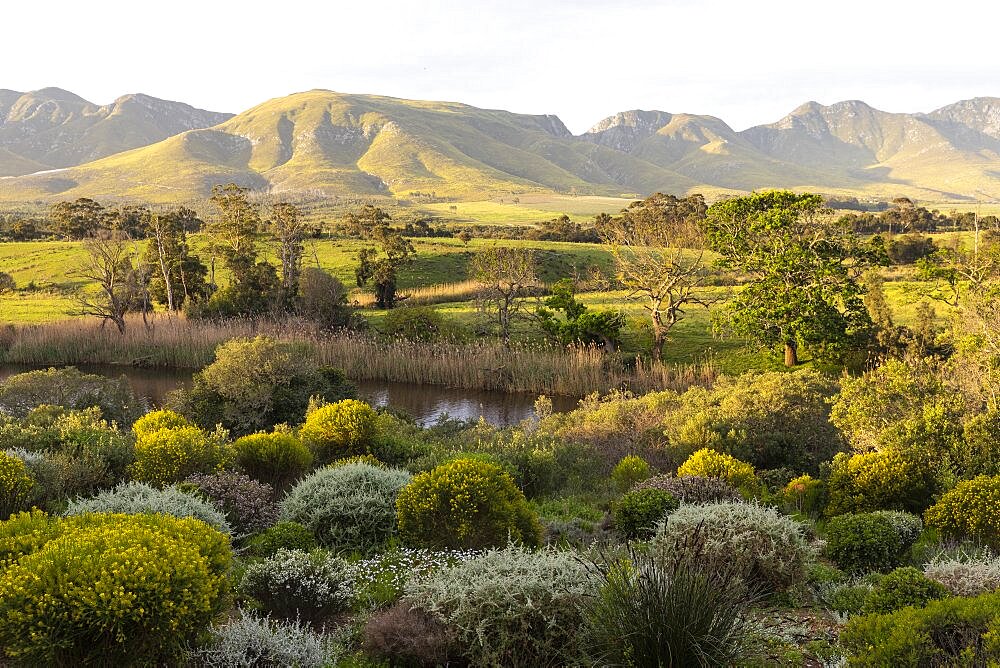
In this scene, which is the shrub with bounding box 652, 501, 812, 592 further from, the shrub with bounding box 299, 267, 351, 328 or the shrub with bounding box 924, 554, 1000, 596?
the shrub with bounding box 299, 267, 351, 328

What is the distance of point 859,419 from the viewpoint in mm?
11773

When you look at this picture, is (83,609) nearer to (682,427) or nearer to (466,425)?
(682,427)

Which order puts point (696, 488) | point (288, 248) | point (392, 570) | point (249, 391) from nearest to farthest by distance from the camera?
1. point (392, 570)
2. point (696, 488)
3. point (249, 391)
4. point (288, 248)

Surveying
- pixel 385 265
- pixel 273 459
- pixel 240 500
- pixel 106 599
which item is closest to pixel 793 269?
pixel 273 459

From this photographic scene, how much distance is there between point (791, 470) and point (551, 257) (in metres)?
35.3

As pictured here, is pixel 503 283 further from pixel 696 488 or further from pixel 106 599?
pixel 106 599

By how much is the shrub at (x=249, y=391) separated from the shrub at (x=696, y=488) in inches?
413

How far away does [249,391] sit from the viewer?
16625 mm

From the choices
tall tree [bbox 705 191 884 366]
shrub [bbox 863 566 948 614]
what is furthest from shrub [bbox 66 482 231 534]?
tall tree [bbox 705 191 884 366]

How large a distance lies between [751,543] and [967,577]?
1.77 meters

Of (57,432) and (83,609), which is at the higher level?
(83,609)

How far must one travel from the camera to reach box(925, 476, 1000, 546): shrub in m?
7.93

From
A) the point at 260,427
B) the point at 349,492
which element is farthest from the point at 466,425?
the point at 349,492

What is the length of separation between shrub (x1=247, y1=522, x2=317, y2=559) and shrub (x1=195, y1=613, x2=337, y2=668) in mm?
2148
